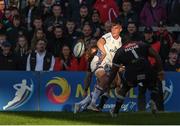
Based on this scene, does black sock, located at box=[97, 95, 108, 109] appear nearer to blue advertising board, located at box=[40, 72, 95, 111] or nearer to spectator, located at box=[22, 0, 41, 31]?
blue advertising board, located at box=[40, 72, 95, 111]

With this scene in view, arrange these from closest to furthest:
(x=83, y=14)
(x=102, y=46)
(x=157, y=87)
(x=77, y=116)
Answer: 1. (x=77, y=116)
2. (x=157, y=87)
3. (x=102, y=46)
4. (x=83, y=14)

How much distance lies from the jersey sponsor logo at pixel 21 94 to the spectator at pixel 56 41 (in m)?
1.37

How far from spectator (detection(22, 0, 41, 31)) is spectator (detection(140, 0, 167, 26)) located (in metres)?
2.97

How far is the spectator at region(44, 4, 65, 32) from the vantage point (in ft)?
54.9

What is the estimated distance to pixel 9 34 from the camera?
1672 centimetres

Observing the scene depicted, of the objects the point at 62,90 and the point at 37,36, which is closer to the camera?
the point at 62,90

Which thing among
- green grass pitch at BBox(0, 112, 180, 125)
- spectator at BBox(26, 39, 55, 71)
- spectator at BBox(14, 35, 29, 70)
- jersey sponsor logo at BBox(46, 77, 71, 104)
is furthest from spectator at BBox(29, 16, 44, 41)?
green grass pitch at BBox(0, 112, 180, 125)

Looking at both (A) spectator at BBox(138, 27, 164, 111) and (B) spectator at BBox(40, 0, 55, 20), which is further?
(B) spectator at BBox(40, 0, 55, 20)

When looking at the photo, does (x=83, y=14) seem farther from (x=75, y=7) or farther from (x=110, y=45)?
(x=110, y=45)

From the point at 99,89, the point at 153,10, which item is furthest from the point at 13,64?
the point at 153,10

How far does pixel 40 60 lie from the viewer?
15.5 m

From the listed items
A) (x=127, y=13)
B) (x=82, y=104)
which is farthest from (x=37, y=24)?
(x=82, y=104)

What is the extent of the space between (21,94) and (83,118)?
2589 mm

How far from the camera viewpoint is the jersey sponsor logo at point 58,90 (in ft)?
49.7
